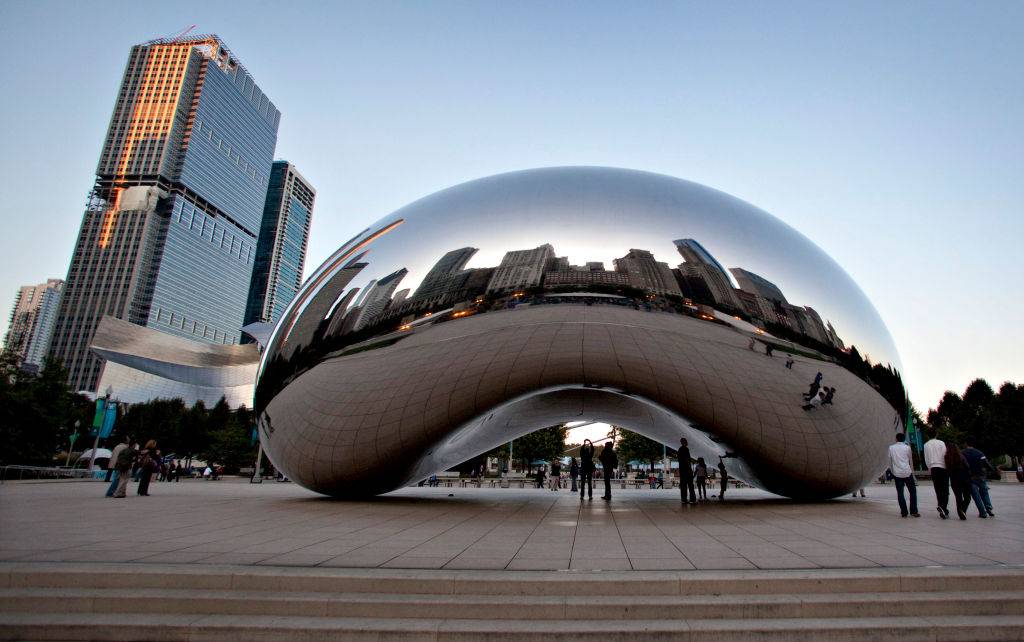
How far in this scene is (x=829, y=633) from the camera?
390cm

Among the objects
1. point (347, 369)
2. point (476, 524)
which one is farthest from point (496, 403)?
point (347, 369)

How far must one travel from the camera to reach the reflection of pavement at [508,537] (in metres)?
5.34

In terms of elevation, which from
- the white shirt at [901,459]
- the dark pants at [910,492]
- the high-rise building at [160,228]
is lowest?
the dark pants at [910,492]

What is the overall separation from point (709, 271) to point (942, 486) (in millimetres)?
5096

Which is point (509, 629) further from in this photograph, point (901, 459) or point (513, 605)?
point (901, 459)

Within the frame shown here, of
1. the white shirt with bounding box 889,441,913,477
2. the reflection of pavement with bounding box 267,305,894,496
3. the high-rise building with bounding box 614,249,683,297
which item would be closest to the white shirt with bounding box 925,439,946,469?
the white shirt with bounding box 889,441,913,477

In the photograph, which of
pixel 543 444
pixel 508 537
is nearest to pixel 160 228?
pixel 543 444

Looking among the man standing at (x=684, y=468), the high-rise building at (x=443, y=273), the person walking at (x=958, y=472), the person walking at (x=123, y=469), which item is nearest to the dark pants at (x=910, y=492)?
the person walking at (x=958, y=472)

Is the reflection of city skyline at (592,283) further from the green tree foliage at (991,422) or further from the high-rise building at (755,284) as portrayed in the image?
the green tree foliage at (991,422)

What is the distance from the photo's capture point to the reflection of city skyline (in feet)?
27.8

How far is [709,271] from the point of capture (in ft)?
28.4

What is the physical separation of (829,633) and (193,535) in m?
6.79

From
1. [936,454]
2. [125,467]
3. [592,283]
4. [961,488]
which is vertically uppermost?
[592,283]

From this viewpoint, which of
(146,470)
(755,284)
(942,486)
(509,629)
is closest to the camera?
(509,629)
